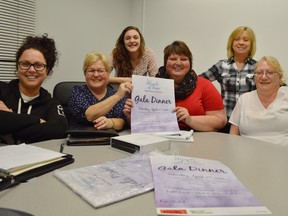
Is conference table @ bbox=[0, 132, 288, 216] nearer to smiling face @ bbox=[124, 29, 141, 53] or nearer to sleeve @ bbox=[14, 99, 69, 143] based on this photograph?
sleeve @ bbox=[14, 99, 69, 143]

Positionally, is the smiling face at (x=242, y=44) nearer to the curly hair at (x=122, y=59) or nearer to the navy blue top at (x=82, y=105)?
the curly hair at (x=122, y=59)

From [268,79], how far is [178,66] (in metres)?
0.64

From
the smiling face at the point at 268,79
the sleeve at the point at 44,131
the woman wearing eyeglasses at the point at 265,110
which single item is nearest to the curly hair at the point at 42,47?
the sleeve at the point at 44,131

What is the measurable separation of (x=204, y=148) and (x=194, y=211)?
2.09 ft

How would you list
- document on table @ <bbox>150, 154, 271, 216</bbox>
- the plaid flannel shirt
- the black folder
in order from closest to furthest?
document on table @ <bbox>150, 154, 271, 216</bbox> → the black folder → the plaid flannel shirt

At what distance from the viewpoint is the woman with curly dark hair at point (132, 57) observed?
2.78 m

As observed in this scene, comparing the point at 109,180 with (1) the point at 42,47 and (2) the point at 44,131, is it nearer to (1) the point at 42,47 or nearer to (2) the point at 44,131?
(2) the point at 44,131

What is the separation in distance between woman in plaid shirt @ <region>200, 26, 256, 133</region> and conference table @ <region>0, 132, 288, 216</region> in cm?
111

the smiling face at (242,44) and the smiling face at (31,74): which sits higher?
the smiling face at (242,44)

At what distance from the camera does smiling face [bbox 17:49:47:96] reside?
1.58 metres

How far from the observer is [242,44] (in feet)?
8.33

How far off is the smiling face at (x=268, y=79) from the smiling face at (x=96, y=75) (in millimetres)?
1080

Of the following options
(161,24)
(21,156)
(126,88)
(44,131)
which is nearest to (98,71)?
(126,88)

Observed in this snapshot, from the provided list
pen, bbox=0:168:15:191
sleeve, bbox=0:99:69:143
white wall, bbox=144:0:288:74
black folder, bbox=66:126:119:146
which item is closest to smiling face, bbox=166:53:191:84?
black folder, bbox=66:126:119:146
